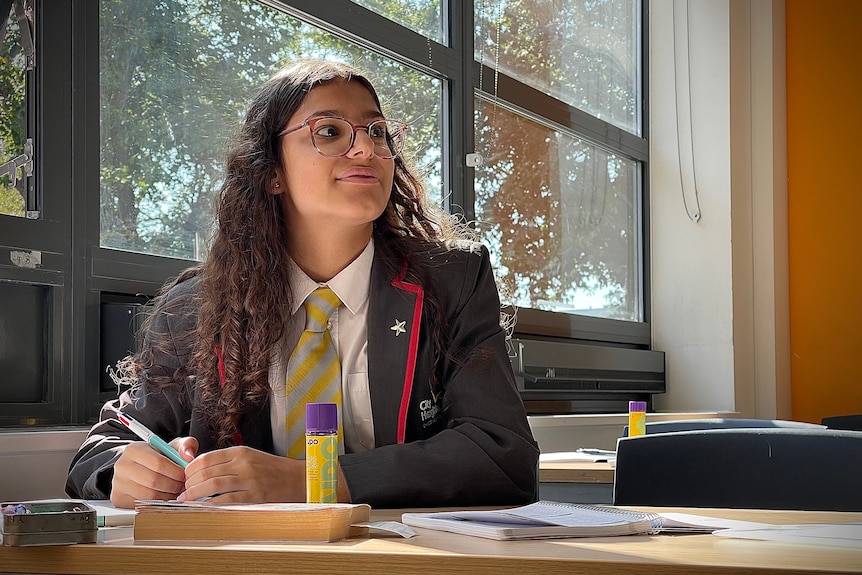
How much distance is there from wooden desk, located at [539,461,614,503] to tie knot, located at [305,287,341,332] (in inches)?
41.2

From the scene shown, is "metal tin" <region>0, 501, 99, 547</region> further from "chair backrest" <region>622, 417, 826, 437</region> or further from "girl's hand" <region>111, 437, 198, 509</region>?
"chair backrest" <region>622, 417, 826, 437</region>

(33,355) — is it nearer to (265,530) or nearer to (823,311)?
(265,530)

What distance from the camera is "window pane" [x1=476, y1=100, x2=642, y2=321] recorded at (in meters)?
4.47

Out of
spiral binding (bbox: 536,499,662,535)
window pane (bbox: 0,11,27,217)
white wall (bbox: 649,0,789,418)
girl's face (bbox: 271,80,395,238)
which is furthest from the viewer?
white wall (bbox: 649,0,789,418)

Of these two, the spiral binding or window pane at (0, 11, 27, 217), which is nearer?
the spiral binding

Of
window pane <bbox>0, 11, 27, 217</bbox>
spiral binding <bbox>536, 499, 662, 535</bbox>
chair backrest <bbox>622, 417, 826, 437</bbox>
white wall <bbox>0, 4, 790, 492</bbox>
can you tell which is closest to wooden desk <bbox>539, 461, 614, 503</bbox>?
chair backrest <bbox>622, 417, 826, 437</bbox>

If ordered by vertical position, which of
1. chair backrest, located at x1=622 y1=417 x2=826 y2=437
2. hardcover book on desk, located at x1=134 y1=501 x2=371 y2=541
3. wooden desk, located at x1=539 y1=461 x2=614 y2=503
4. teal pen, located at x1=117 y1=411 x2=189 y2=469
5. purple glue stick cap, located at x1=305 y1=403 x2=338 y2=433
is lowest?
wooden desk, located at x1=539 y1=461 x2=614 y2=503

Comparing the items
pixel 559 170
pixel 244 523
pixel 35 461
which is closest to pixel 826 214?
pixel 559 170

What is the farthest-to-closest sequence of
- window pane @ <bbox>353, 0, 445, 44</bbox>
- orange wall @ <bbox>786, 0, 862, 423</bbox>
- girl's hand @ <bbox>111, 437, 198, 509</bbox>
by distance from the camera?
orange wall @ <bbox>786, 0, 862, 423</bbox>
window pane @ <bbox>353, 0, 445, 44</bbox>
girl's hand @ <bbox>111, 437, 198, 509</bbox>

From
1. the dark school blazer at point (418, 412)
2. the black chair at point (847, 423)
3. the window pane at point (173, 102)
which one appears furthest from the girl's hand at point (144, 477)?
the black chair at point (847, 423)

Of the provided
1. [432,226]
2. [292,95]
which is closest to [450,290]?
[432,226]

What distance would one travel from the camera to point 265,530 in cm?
116

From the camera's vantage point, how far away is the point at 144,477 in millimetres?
1560

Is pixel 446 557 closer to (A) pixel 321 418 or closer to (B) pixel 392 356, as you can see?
(A) pixel 321 418
